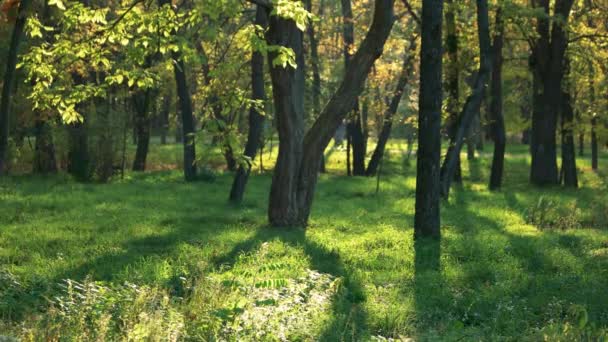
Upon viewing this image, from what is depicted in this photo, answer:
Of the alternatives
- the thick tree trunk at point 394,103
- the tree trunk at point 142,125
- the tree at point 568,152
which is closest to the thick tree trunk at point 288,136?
the thick tree trunk at point 394,103

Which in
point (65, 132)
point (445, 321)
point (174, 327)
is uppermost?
point (65, 132)

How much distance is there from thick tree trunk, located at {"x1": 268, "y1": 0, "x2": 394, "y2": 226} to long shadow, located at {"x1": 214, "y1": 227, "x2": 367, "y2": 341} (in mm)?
645

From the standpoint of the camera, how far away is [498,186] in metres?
22.6

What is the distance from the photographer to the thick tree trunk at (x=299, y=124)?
12.9m

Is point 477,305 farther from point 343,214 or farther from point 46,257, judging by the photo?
point 343,214

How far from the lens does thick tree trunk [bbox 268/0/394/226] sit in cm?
1288

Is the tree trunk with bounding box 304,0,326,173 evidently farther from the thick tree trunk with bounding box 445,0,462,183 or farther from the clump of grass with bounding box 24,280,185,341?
the clump of grass with bounding box 24,280,185,341

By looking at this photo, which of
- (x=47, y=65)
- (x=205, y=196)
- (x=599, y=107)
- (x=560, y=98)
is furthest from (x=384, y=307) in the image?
(x=599, y=107)

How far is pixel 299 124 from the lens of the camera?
44.3 ft

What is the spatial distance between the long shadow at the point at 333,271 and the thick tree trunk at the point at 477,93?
638 centimetres

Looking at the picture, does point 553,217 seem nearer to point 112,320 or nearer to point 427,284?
point 427,284

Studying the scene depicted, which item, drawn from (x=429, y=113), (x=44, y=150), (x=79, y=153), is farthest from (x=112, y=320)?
(x=44, y=150)

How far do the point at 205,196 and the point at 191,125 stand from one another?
489cm

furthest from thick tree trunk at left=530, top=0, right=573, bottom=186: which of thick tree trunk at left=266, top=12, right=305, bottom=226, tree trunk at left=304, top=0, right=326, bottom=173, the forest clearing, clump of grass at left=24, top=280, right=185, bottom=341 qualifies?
clump of grass at left=24, top=280, right=185, bottom=341
